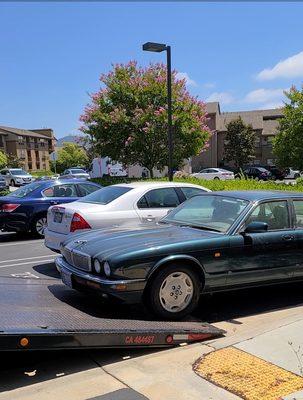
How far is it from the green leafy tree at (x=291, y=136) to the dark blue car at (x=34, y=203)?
14.3 meters

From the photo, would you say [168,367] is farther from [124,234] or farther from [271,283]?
[271,283]

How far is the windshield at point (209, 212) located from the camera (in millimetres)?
5719

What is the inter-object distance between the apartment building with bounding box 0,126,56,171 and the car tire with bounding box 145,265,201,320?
79.0m

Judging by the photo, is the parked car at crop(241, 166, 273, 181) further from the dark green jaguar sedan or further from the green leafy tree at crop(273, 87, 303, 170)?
the dark green jaguar sedan

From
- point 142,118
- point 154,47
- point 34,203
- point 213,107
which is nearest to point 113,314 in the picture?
point 34,203

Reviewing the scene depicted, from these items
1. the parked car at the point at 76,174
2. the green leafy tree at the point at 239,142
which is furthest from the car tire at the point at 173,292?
the green leafy tree at the point at 239,142

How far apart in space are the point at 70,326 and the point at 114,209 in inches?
148

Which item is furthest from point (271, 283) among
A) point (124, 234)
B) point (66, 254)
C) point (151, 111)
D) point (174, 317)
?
point (151, 111)

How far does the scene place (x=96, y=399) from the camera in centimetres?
352

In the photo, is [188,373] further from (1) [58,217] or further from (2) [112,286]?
(1) [58,217]

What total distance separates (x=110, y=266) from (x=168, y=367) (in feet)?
3.78

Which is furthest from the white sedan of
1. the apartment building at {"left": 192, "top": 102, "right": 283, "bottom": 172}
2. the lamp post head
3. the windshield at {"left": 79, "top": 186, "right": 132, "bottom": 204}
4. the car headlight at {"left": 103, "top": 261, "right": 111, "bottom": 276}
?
the apartment building at {"left": 192, "top": 102, "right": 283, "bottom": 172}

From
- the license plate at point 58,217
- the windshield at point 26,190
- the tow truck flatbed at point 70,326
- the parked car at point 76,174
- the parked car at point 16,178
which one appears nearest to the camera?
the tow truck flatbed at point 70,326

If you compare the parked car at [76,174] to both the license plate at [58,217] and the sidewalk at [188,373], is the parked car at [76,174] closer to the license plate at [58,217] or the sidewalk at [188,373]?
the license plate at [58,217]
